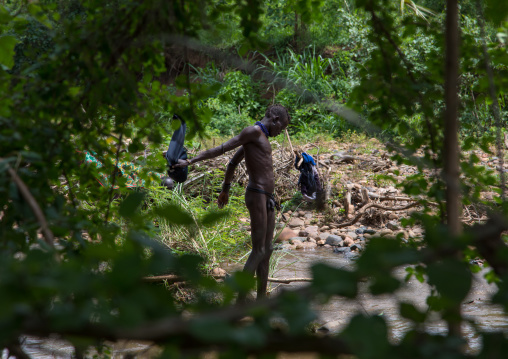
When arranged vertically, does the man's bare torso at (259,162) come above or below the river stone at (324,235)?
above

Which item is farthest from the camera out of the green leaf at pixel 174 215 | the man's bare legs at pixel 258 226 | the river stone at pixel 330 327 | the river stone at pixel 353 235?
the river stone at pixel 353 235

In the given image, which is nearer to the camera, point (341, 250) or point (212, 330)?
point (212, 330)

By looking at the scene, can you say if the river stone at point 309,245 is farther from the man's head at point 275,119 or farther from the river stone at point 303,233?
the man's head at point 275,119

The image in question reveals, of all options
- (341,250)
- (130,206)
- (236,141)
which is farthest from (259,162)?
(130,206)

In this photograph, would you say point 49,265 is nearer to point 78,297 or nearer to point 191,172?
point 78,297

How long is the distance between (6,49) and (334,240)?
5437mm

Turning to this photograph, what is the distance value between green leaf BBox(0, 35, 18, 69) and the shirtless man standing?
229 cm

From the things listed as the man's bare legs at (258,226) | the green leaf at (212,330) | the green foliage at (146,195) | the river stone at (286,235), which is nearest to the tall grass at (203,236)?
the man's bare legs at (258,226)

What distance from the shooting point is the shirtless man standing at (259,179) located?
159 inches

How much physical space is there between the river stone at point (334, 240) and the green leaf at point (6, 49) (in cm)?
538

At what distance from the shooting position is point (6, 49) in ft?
5.29

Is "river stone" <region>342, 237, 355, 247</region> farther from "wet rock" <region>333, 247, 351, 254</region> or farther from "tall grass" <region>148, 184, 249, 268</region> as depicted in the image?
"tall grass" <region>148, 184, 249, 268</region>

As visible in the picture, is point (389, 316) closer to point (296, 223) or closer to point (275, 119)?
point (275, 119)

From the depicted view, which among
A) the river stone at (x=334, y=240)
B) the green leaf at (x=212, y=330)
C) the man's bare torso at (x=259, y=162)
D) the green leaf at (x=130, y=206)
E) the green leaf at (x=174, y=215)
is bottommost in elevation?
the river stone at (x=334, y=240)
